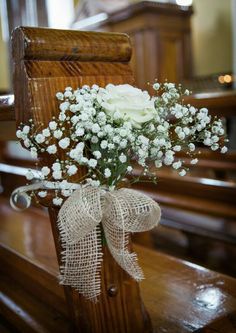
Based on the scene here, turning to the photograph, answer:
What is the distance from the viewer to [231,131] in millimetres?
4973

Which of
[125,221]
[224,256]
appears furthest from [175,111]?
[224,256]

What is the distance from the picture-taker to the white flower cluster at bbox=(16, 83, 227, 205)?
34.6 inches

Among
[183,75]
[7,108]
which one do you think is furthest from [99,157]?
[183,75]

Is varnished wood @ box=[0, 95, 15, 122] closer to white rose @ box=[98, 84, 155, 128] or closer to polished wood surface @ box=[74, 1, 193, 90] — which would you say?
white rose @ box=[98, 84, 155, 128]

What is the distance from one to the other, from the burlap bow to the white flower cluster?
37 millimetres

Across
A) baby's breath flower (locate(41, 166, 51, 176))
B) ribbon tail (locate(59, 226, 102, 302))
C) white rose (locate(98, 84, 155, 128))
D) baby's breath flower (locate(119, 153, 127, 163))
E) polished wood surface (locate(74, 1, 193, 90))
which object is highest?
polished wood surface (locate(74, 1, 193, 90))

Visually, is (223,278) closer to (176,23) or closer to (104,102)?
(104,102)

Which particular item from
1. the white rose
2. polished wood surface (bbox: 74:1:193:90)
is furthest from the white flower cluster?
polished wood surface (bbox: 74:1:193:90)

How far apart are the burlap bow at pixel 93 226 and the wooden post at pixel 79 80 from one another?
0.26 ft

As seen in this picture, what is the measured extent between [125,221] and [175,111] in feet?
0.83

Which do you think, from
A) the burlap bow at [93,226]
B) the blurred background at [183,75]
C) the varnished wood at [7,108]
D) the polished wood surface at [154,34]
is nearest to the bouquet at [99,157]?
the burlap bow at [93,226]

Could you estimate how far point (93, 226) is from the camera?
903 mm

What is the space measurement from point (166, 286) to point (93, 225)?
502mm

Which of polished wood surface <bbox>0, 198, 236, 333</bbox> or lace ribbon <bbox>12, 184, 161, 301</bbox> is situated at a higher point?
lace ribbon <bbox>12, 184, 161, 301</bbox>
